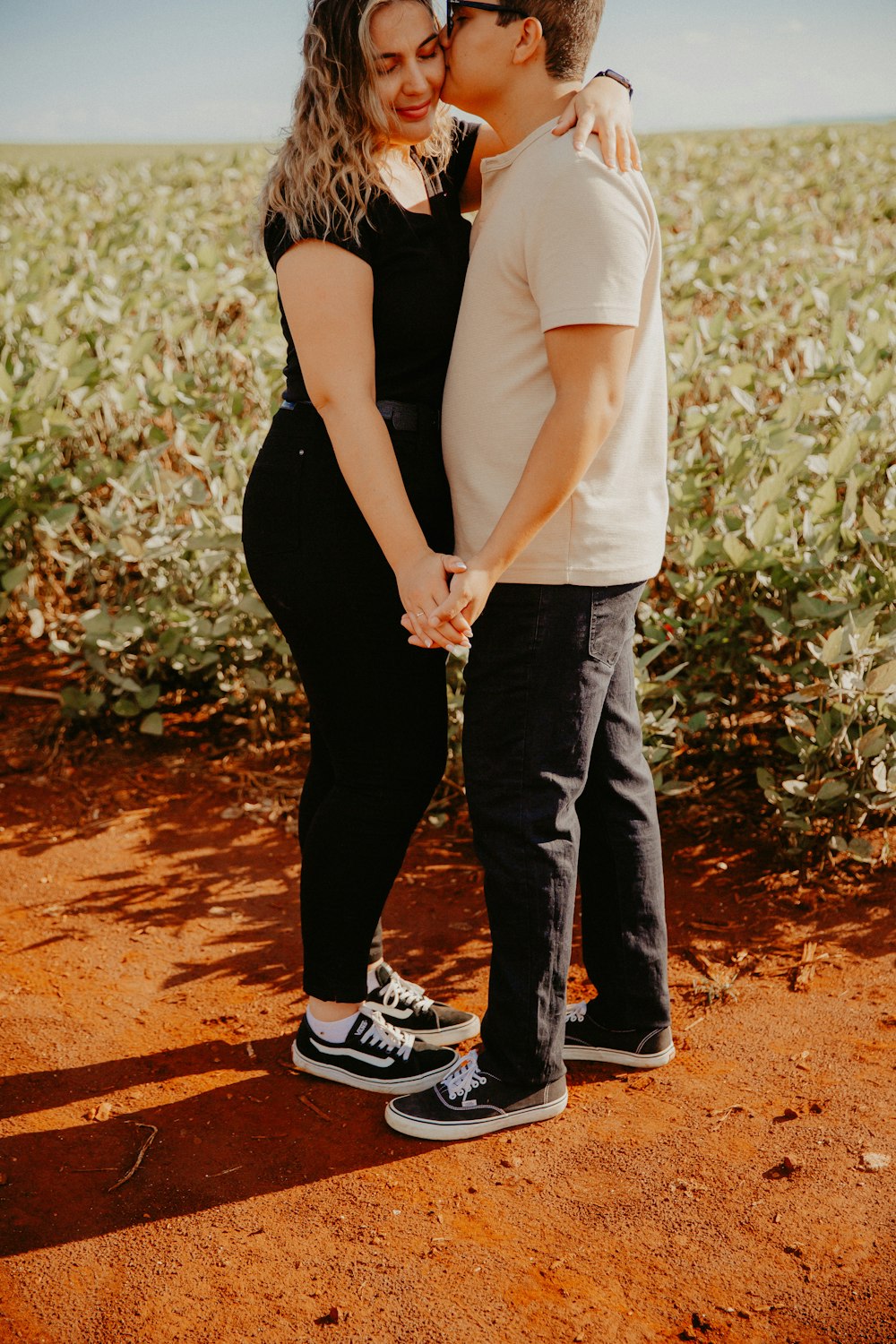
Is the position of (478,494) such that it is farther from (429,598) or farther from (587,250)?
(587,250)

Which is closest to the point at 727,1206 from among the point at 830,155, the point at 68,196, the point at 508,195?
the point at 508,195

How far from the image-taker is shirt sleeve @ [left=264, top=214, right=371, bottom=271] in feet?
6.42

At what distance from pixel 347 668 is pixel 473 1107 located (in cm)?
93

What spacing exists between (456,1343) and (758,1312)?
0.50 metres

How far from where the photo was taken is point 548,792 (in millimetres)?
2158

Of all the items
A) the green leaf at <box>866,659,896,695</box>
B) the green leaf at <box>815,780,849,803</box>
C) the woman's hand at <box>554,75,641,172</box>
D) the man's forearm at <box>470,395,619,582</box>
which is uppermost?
the woman's hand at <box>554,75,641,172</box>

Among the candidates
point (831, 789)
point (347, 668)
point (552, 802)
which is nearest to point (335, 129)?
point (347, 668)

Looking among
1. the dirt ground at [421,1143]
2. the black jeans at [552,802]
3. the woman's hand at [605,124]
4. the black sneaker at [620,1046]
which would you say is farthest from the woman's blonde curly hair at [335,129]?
the black sneaker at [620,1046]

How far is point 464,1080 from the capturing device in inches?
93.4

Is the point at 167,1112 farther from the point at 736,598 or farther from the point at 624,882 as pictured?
the point at 736,598

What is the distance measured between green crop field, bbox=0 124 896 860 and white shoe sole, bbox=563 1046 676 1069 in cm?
84

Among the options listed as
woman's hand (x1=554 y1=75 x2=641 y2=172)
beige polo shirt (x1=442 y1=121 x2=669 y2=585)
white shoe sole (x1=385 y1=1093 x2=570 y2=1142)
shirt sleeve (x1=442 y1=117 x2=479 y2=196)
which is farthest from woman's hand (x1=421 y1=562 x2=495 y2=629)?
white shoe sole (x1=385 y1=1093 x2=570 y2=1142)

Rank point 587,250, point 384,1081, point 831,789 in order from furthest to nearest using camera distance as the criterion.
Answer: point 831,789 < point 384,1081 < point 587,250

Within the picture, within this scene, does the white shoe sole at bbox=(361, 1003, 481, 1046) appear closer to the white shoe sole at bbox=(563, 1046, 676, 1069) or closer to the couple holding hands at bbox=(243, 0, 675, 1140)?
the couple holding hands at bbox=(243, 0, 675, 1140)
